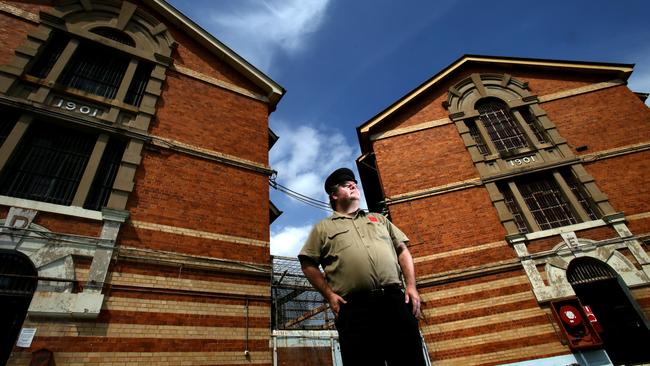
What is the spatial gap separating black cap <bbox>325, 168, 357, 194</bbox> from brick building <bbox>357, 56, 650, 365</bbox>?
792cm

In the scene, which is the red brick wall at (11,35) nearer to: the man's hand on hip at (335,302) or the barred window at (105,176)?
the barred window at (105,176)

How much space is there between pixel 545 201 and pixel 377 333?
11125mm

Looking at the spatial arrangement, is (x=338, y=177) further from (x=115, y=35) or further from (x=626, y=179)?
(x=626, y=179)

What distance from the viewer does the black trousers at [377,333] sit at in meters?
2.38

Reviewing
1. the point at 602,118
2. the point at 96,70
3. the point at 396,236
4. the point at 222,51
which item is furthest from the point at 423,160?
the point at 96,70

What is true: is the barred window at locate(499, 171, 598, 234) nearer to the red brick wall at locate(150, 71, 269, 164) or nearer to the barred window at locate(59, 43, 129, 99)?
the red brick wall at locate(150, 71, 269, 164)

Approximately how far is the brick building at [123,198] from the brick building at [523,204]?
5.50 m

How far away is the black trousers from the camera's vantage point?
238cm

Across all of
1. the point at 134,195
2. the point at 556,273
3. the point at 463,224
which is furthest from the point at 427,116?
the point at 134,195

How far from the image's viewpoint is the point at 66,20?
9.48 metres

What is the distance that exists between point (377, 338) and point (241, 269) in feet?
21.0

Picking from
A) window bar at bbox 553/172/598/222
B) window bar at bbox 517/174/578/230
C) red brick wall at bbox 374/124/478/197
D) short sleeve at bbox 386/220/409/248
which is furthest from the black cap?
window bar at bbox 553/172/598/222

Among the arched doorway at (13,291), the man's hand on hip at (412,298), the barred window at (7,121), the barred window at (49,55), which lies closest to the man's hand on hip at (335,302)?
the man's hand on hip at (412,298)

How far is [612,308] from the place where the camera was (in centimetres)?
924
